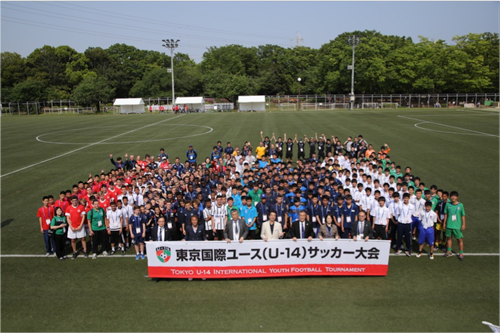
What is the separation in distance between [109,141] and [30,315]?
860 inches

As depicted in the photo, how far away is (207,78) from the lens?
72.6m

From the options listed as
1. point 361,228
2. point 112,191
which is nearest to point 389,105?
point 361,228

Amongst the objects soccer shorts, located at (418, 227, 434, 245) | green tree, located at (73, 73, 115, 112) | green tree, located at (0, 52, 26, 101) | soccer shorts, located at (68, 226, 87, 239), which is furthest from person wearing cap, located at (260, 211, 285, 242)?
green tree, located at (0, 52, 26, 101)

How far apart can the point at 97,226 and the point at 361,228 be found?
7.17 m

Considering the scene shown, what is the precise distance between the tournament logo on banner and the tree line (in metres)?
61.5

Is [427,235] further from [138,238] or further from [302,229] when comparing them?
[138,238]

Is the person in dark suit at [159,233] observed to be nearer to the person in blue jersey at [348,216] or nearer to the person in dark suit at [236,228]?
the person in dark suit at [236,228]

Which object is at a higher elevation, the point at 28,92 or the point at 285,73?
the point at 285,73

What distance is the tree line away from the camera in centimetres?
6469

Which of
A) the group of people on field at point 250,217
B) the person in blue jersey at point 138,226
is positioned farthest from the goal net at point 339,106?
the person in blue jersey at point 138,226

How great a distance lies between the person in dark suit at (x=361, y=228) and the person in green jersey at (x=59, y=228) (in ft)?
25.7

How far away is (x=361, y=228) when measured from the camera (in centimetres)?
864

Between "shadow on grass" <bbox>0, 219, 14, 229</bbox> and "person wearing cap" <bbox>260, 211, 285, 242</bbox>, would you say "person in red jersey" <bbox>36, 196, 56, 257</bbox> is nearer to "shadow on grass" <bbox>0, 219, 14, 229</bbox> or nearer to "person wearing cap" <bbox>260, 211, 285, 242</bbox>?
"shadow on grass" <bbox>0, 219, 14, 229</bbox>

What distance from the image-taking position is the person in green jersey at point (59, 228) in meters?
9.15
